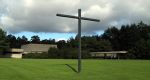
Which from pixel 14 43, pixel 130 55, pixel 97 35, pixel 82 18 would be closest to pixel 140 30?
pixel 97 35

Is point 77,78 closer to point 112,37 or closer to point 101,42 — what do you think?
point 101,42

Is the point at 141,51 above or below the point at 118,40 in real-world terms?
below

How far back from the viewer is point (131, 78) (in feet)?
64.5

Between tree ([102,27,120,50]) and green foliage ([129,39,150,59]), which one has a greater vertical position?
tree ([102,27,120,50])

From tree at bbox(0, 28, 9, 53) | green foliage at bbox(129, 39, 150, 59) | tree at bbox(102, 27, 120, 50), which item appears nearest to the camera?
green foliage at bbox(129, 39, 150, 59)

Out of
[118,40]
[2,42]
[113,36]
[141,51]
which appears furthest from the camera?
[113,36]

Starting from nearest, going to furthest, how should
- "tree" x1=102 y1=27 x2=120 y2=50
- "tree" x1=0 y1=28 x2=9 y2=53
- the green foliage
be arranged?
the green foliage → "tree" x1=0 y1=28 x2=9 y2=53 → "tree" x1=102 y1=27 x2=120 y2=50

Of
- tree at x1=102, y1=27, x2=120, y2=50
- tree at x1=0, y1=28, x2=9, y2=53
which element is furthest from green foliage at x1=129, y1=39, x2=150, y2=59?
tree at x1=0, y1=28, x2=9, y2=53

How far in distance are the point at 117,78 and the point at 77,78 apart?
222 centimetres

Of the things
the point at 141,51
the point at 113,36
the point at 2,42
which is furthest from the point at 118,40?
the point at 2,42

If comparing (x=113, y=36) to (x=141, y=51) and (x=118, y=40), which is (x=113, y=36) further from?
(x=141, y=51)

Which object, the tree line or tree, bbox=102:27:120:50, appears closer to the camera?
the tree line

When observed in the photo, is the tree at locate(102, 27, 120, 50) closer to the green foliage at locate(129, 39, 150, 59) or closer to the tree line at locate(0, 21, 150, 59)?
the tree line at locate(0, 21, 150, 59)

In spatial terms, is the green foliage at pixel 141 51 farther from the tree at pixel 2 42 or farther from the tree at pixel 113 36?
the tree at pixel 2 42
